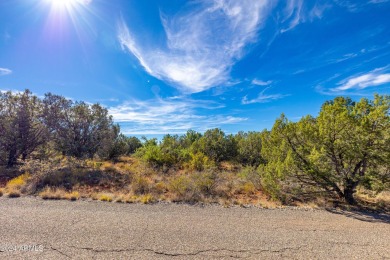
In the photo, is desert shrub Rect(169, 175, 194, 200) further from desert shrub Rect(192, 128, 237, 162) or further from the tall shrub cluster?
the tall shrub cluster

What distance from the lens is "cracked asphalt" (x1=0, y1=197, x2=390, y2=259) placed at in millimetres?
3223

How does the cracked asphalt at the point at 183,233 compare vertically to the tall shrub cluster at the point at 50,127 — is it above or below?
below

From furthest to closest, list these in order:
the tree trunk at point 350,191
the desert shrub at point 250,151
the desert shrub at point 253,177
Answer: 1. the desert shrub at point 250,151
2. the desert shrub at point 253,177
3. the tree trunk at point 350,191

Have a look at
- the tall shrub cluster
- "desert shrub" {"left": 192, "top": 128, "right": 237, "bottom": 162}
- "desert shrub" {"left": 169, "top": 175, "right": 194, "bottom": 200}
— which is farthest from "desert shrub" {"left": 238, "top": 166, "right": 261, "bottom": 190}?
the tall shrub cluster

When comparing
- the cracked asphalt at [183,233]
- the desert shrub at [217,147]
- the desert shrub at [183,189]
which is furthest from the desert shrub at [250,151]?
the cracked asphalt at [183,233]

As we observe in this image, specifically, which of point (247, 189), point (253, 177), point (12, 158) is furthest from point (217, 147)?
point (12, 158)

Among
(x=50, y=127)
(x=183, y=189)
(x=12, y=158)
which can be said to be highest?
(x=50, y=127)

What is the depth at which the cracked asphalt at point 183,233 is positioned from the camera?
322 cm

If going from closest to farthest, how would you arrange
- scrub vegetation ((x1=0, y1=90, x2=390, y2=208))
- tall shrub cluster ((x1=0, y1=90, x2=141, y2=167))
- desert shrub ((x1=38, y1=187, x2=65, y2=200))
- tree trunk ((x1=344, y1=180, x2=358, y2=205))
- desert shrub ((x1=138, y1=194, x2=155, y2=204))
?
scrub vegetation ((x1=0, y1=90, x2=390, y2=208)) < desert shrub ((x1=138, y1=194, x2=155, y2=204)) < desert shrub ((x1=38, y1=187, x2=65, y2=200)) < tree trunk ((x1=344, y1=180, x2=358, y2=205)) < tall shrub cluster ((x1=0, y1=90, x2=141, y2=167))

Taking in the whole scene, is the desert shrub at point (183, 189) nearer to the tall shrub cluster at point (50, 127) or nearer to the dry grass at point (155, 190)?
the dry grass at point (155, 190)

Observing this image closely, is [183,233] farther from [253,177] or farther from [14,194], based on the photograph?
[14,194]

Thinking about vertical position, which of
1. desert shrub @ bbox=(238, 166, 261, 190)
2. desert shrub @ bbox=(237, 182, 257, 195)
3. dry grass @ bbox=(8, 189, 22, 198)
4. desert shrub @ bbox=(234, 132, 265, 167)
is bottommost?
dry grass @ bbox=(8, 189, 22, 198)

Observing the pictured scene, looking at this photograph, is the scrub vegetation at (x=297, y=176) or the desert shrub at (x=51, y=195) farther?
the desert shrub at (x=51, y=195)

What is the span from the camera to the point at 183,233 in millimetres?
3859
